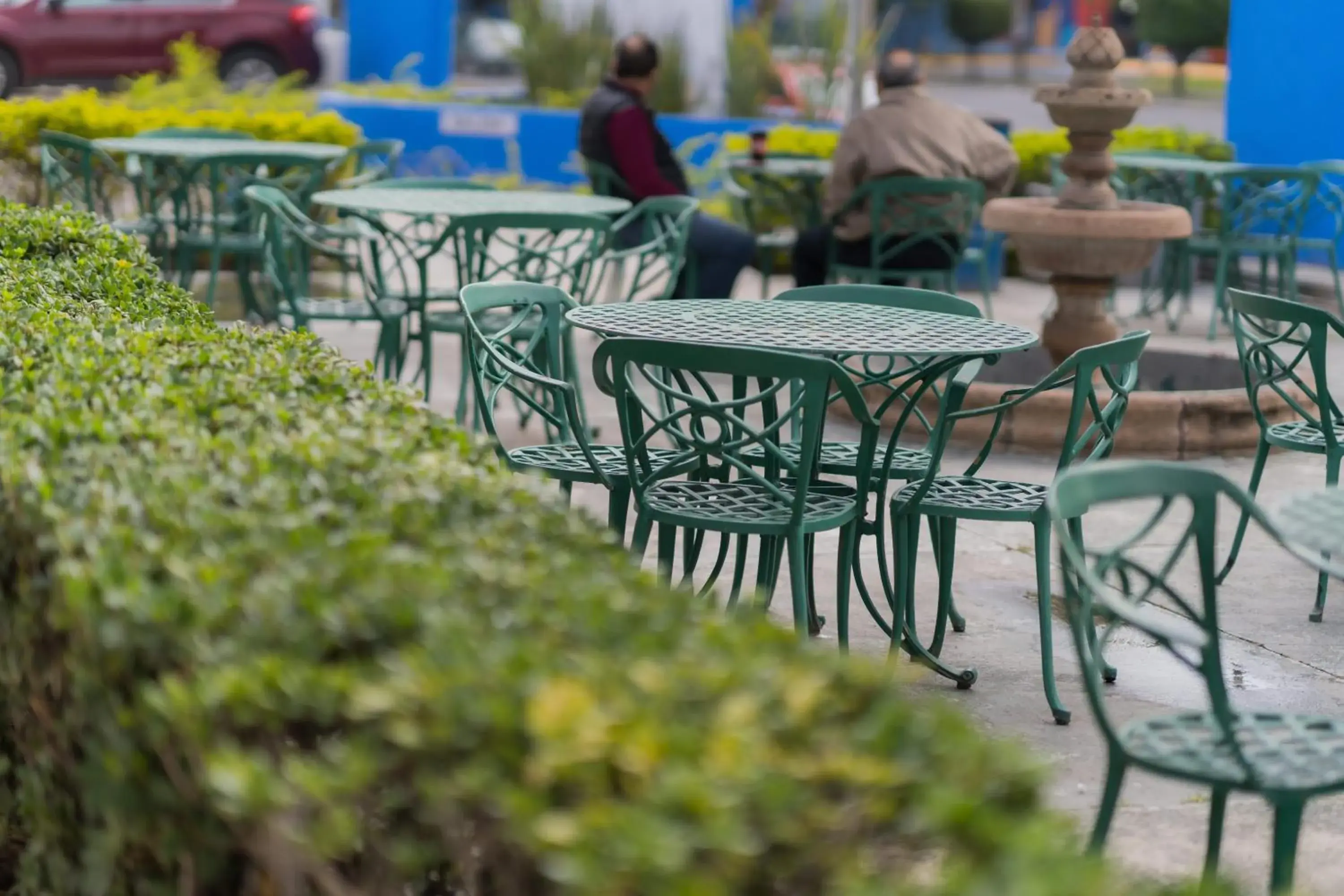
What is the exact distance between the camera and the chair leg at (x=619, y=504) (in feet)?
13.6

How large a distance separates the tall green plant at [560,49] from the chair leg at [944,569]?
504 inches

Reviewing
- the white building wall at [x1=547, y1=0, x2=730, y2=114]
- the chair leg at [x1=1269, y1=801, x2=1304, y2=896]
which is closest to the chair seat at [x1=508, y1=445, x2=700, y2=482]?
the chair leg at [x1=1269, y1=801, x2=1304, y2=896]

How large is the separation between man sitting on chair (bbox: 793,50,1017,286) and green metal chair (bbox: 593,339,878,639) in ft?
12.9

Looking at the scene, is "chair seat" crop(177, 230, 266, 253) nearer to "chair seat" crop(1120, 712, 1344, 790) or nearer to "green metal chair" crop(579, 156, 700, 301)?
"green metal chair" crop(579, 156, 700, 301)

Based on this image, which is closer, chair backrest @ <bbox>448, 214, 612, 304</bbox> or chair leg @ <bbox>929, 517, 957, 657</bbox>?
chair leg @ <bbox>929, 517, 957, 657</bbox>

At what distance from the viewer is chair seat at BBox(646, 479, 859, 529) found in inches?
148

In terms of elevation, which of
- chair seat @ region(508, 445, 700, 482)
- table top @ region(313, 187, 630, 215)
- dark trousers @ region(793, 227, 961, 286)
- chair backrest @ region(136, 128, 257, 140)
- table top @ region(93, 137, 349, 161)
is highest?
chair backrest @ region(136, 128, 257, 140)

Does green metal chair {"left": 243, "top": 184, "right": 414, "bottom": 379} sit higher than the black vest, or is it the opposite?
the black vest

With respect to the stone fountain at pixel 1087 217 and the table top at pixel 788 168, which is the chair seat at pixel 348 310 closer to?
the stone fountain at pixel 1087 217

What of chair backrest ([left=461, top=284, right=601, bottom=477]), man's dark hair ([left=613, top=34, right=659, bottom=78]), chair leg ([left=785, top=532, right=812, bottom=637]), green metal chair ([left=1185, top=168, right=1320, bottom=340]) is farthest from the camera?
green metal chair ([left=1185, top=168, right=1320, bottom=340])

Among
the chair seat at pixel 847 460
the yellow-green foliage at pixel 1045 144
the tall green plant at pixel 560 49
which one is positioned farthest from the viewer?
the tall green plant at pixel 560 49

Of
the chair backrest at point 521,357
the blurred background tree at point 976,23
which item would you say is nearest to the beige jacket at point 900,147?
the chair backrest at point 521,357

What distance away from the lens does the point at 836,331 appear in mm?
4270

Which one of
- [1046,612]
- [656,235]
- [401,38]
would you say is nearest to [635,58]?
[656,235]
